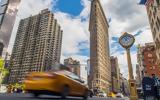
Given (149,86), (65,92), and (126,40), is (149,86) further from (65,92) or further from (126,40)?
(126,40)

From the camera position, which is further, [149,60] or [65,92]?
[149,60]

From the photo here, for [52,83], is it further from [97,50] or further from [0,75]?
[97,50]

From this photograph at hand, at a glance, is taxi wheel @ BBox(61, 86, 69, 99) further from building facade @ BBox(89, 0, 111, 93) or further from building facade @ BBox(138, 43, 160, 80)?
building facade @ BBox(89, 0, 111, 93)

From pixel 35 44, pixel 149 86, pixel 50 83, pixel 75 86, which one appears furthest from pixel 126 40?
pixel 35 44

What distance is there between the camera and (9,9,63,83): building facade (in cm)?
14862

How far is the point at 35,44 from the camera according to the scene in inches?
6235

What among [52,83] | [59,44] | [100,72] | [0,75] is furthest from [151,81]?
[59,44]

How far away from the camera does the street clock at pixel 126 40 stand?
16.8 metres

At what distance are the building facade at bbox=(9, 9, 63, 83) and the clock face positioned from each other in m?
127

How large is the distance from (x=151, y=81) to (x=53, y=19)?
16047cm

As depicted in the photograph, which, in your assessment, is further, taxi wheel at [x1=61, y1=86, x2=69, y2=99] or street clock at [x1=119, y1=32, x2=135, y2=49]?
street clock at [x1=119, y1=32, x2=135, y2=49]

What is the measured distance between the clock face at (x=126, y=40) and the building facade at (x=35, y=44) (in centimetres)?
12683

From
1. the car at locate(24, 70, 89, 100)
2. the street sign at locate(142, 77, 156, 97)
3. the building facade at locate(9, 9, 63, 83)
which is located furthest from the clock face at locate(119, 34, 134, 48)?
the building facade at locate(9, 9, 63, 83)

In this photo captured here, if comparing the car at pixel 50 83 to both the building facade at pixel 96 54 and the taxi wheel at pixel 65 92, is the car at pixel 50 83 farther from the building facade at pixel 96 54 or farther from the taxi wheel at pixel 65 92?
the building facade at pixel 96 54
